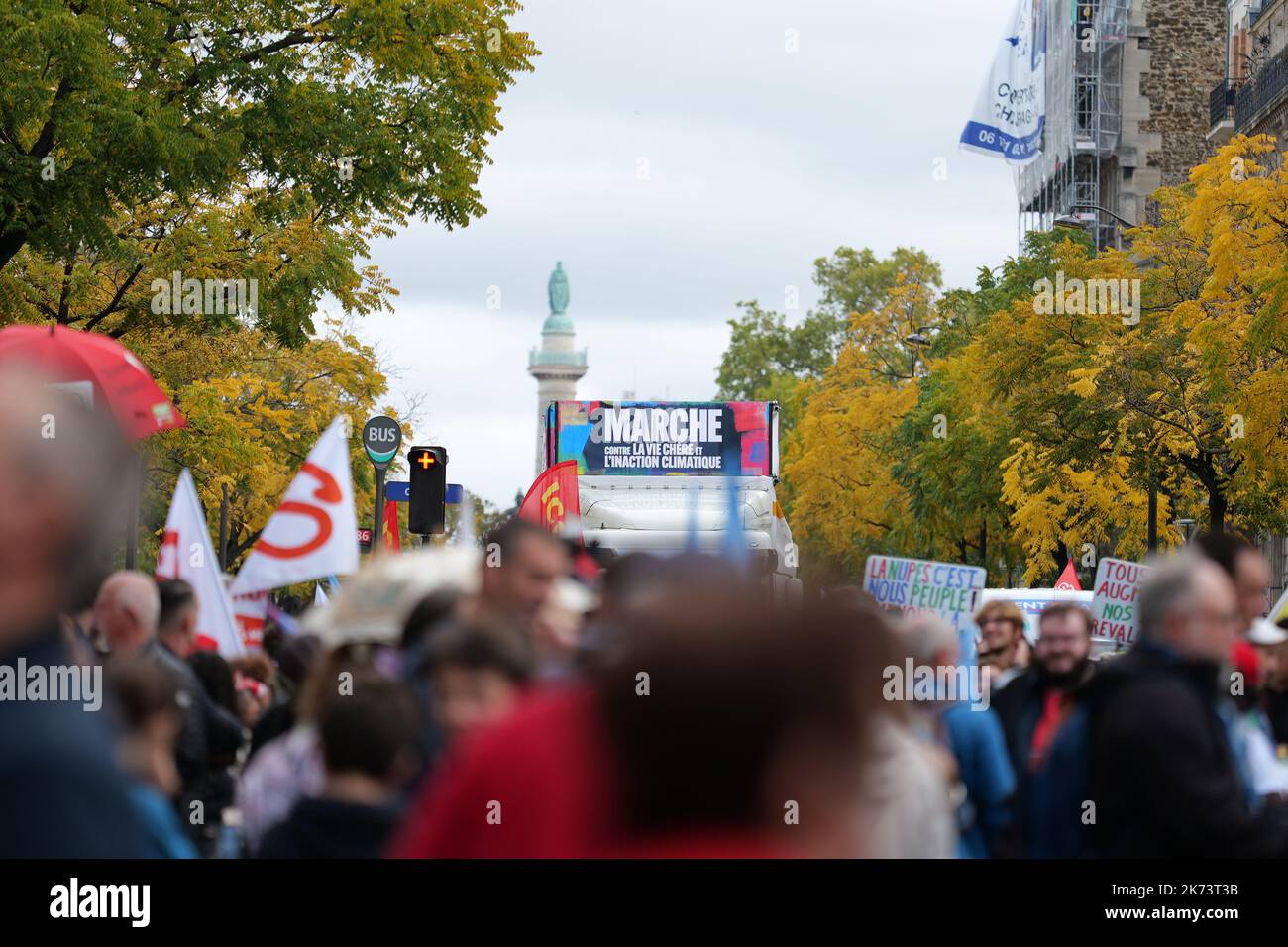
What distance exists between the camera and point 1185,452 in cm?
3269

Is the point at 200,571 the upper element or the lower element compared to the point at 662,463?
lower

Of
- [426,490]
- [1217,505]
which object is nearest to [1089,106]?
[1217,505]

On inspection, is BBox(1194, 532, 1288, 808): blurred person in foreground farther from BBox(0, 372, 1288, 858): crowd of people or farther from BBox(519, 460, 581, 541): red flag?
BBox(519, 460, 581, 541): red flag

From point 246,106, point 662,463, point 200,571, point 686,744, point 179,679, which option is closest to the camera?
point 686,744

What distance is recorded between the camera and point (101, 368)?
9.79 meters

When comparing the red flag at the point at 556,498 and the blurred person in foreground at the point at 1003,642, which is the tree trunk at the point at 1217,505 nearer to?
the red flag at the point at 556,498

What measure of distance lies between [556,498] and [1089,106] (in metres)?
56.9

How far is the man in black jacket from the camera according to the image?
16.0ft

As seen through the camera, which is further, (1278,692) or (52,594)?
(1278,692)

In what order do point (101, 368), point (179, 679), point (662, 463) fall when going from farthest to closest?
1. point (662, 463)
2. point (101, 368)
3. point (179, 679)

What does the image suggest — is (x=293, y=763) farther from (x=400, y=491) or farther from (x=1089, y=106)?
(x=1089, y=106)

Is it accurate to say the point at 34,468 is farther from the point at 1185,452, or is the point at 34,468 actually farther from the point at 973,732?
the point at 1185,452
